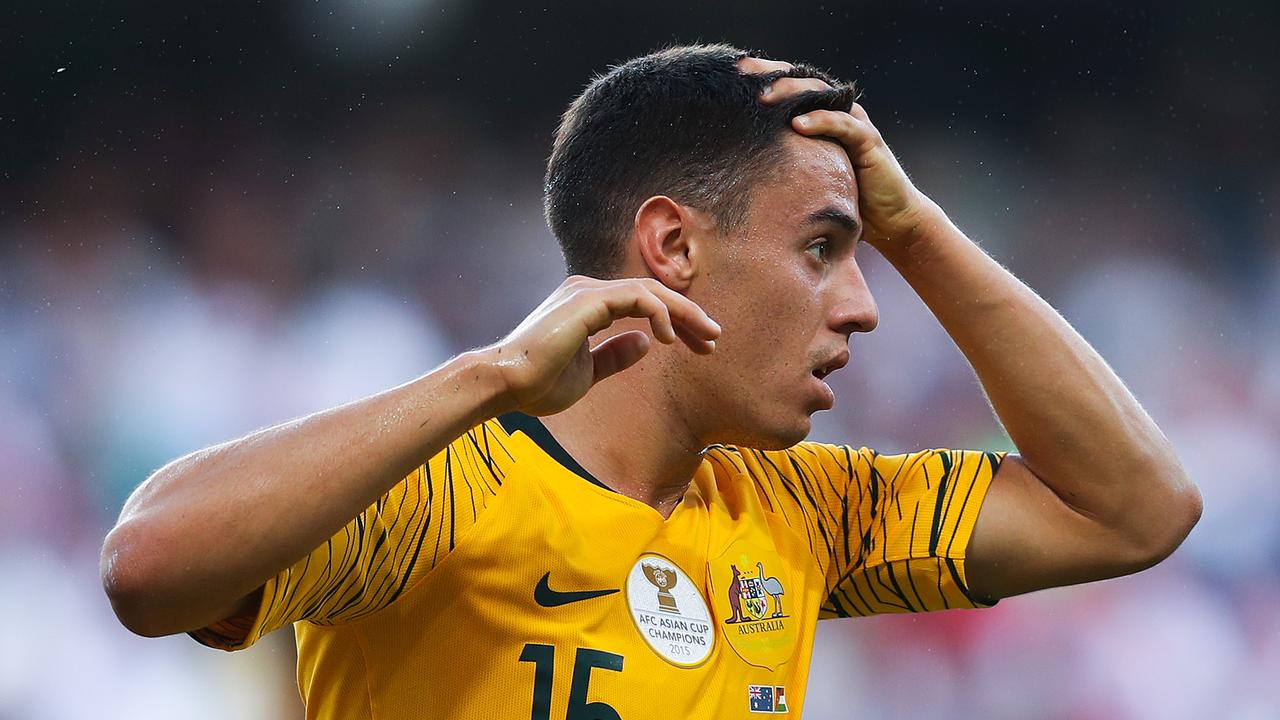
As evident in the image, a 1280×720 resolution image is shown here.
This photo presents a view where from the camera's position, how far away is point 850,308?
232 centimetres

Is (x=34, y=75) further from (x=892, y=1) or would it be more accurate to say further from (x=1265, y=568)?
(x=1265, y=568)

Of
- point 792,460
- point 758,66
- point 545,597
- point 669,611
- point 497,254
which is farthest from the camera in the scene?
point 497,254

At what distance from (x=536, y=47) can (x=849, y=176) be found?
4.16 m

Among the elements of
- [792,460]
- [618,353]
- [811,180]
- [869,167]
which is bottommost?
[618,353]

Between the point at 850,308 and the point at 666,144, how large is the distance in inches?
19.3

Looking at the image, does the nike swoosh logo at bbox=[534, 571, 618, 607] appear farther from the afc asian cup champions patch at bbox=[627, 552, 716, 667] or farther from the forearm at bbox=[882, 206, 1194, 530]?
the forearm at bbox=[882, 206, 1194, 530]

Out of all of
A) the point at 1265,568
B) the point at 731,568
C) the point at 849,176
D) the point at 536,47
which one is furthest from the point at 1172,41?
the point at 731,568

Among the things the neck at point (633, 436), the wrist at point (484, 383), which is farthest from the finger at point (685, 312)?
the neck at point (633, 436)

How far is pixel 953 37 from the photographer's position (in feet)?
21.1

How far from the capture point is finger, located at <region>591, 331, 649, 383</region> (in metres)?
1.80

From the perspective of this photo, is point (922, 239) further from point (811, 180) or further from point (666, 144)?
point (666, 144)

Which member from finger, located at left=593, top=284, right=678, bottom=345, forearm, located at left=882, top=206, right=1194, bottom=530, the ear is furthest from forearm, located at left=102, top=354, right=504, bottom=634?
forearm, located at left=882, top=206, right=1194, bottom=530

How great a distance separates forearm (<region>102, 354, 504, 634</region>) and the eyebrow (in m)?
0.92

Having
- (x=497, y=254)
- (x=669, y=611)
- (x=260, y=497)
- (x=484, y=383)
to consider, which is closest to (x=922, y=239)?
(x=669, y=611)
